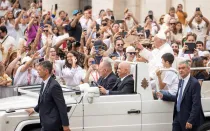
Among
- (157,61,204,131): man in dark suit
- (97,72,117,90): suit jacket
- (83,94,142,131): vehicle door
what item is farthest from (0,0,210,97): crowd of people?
(157,61,204,131): man in dark suit

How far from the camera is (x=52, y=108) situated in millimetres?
11180

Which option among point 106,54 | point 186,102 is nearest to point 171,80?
point 186,102

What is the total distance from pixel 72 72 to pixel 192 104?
3.39 m

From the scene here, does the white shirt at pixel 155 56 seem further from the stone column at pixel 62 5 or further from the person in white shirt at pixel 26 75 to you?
the stone column at pixel 62 5

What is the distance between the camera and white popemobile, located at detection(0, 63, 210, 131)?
1156 cm

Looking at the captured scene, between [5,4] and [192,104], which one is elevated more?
[5,4]

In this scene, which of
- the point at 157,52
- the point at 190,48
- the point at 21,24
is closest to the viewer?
the point at 157,52

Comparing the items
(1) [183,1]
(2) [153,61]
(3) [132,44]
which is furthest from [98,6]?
(2) [153,61]

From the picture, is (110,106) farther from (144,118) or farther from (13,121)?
(13,121)

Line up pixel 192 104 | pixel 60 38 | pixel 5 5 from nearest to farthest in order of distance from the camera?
pixel 192 104, pixel 60 38, pixel 5 5

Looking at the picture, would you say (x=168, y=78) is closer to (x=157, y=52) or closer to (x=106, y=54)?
(x=157, y=52)

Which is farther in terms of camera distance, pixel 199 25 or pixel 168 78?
pixel 199 25

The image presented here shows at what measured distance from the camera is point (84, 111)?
11.8 m

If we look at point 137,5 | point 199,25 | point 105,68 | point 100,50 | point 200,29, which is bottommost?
point 105,68
